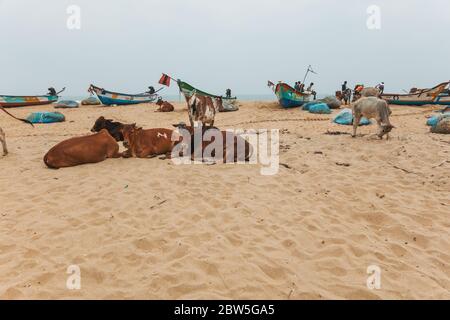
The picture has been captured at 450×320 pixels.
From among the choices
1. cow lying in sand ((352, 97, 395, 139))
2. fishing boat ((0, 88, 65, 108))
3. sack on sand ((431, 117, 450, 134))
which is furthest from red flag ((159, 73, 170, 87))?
fishing boat ((0, 88, 65, 108))

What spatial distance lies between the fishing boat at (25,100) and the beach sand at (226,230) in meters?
22.8

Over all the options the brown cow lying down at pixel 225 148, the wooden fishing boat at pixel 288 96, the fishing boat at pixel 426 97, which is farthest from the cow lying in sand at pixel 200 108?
the fishing boat at pixel 426 97

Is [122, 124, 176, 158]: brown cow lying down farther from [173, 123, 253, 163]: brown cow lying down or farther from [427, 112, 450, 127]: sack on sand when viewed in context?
[427, 112, 450, 127]: sack on sand

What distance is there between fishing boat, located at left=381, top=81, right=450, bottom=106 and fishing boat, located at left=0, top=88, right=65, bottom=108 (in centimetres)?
3112

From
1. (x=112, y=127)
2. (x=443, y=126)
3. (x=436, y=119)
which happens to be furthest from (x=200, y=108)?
(x=436, y=119)

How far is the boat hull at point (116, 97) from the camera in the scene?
2620 cm

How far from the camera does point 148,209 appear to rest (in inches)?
181

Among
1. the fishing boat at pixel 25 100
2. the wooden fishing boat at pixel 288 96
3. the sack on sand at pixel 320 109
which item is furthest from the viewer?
the fishing boat at pixel 25 100

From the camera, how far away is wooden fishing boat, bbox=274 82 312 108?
22.5 metres

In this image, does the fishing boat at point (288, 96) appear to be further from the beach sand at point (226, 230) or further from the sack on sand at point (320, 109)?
the beach sand at point (226, 230)

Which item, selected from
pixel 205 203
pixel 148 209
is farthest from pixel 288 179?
pixel 148 209
